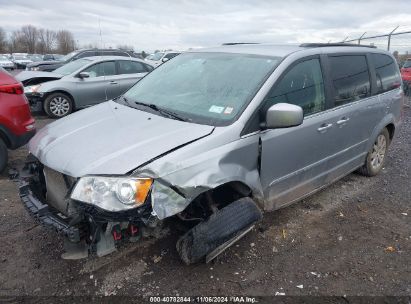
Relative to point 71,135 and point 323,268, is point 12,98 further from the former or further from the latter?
point 323,268

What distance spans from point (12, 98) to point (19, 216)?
1.82m

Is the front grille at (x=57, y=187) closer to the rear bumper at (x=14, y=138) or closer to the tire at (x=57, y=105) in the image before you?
the rear bumper at (x=14, y=138)

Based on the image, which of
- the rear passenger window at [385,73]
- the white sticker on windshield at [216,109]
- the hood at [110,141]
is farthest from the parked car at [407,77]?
the hood at [110,141]

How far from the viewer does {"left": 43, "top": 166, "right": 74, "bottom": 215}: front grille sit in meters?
2.67

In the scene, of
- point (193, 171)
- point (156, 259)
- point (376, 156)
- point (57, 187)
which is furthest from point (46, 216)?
point (376, 156)

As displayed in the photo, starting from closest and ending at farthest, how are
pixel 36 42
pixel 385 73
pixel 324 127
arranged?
pixel 324 127 < pixel 385 73 < pixel 36 42

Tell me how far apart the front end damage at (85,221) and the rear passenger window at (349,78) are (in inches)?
96.1

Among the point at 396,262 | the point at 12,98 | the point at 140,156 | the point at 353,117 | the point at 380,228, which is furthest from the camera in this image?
the point at 12,98

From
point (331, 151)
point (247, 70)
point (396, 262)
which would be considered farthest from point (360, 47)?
point (396, 262)

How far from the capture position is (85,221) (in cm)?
247

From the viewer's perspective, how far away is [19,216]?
3852 mm

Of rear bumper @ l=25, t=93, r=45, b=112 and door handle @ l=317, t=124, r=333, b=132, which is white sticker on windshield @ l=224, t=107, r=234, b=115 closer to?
door handle @ l=317, t=124, r=333, b=132

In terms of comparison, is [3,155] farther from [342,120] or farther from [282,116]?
[342,120]

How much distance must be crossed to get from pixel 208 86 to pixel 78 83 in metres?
6.90
